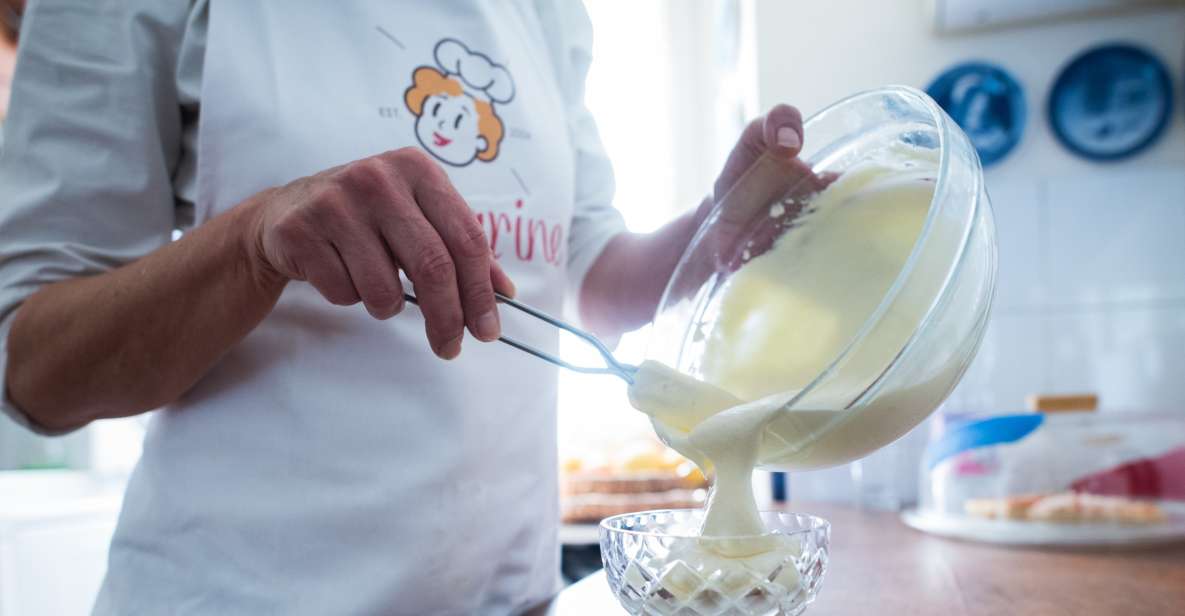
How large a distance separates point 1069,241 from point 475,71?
1.21 meters

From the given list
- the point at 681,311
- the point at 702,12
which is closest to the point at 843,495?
the point at 681,311

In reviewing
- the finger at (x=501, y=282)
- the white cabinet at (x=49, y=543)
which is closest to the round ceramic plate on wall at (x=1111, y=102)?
the finger at (x=501, y=282)

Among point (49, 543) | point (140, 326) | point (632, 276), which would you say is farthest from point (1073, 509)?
point (49, 543)

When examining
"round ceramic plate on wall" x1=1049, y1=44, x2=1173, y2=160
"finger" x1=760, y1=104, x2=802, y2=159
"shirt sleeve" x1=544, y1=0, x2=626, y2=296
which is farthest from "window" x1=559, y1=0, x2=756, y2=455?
"finger" x1=760, y1=104, x2=802, y2=159

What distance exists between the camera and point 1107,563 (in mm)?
952

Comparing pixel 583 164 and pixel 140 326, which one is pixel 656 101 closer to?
pixel 583 164

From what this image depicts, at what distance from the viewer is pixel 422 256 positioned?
0.46 metres

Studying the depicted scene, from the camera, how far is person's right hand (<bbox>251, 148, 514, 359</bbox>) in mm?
461

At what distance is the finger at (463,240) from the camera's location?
18.6 inches

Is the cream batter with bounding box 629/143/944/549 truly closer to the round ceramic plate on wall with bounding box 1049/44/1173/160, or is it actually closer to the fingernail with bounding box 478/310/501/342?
the fingernail with bounding box 478/310/501/342

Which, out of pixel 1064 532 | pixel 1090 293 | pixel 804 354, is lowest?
pixel 1064 532

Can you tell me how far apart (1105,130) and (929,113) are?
3.95 feet

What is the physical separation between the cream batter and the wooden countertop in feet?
0.59

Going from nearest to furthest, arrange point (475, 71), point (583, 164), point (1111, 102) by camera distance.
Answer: point (475, 71), point (583, 164), point (1111, 102)
